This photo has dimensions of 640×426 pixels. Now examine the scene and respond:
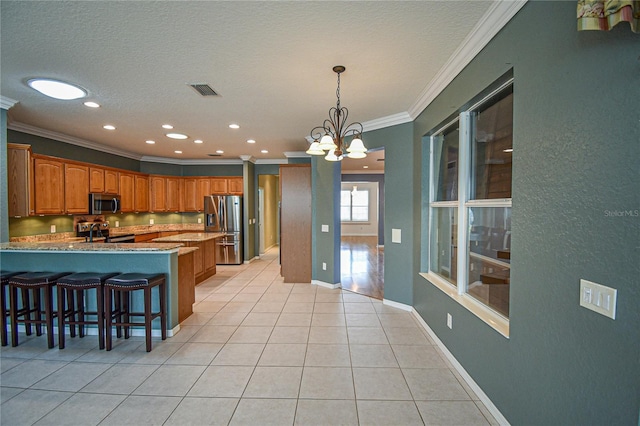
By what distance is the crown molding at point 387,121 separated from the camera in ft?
12.5

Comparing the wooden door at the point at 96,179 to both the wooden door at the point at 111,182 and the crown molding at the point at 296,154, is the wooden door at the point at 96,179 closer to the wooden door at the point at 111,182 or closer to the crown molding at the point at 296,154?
the wooden door at the point at 111,182

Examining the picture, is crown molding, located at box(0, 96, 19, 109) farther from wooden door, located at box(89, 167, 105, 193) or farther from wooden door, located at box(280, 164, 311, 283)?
wooden door, located at box(280, 164, 311, 283)

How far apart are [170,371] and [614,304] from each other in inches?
118

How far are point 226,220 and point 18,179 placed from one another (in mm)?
3760

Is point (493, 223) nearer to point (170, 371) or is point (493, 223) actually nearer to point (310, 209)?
point (170, 371)

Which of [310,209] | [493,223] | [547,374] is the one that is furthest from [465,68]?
[310,209]

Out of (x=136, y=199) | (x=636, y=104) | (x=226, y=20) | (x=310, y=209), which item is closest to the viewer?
(x=636, y=104)

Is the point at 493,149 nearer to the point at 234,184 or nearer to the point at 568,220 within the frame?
the point at 568,220

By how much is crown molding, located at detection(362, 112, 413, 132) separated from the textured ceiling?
7cm

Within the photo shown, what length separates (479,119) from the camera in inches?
96.9

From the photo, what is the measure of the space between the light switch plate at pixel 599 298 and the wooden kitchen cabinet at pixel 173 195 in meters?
7.79

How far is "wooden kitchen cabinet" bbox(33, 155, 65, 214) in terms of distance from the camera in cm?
435

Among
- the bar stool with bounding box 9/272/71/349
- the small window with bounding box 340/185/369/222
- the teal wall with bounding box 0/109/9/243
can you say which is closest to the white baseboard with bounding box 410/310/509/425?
the bar stool with bounding box 9/272/71/349

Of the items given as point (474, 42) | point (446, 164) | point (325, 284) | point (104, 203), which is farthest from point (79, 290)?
point (474, 42)
